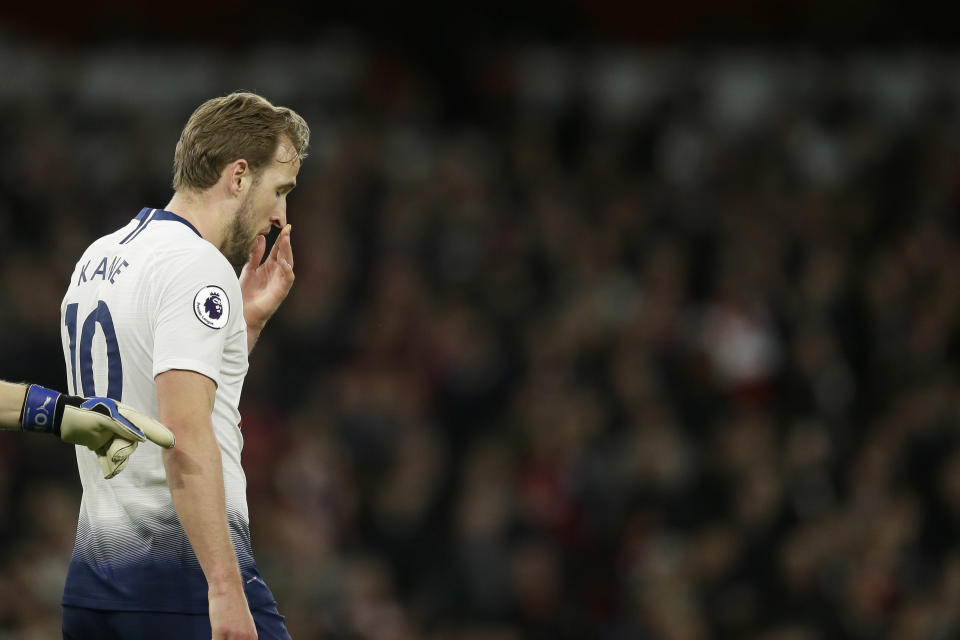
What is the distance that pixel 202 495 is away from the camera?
10.5 feet

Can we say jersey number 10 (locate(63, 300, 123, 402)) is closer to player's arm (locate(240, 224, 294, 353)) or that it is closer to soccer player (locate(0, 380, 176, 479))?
soccer player (locate(0, 380, 176, 479))

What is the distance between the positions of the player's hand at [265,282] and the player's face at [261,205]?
0.41 meters

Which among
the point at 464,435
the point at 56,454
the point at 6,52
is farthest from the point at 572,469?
the point at 6,52

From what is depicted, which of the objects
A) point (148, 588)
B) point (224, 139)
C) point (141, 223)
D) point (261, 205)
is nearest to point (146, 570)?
point (148, 588)

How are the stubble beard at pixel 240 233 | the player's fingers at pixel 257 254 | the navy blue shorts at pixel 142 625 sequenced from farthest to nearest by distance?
the player's fingers at pixel 257 254 → the stubble beard at pixel 240 233 → the navy blue shorts at pixel 142 625

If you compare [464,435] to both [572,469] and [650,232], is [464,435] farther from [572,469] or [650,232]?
[650,232]

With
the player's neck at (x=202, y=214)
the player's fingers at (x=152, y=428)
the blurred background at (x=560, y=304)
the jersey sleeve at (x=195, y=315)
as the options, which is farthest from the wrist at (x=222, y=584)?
the blurred background at (x=560, y=304)

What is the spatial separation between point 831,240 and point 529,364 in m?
3.02

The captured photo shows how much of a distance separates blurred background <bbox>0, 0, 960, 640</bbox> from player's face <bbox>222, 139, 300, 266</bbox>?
161 inches

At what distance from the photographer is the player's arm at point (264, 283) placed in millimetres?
4125

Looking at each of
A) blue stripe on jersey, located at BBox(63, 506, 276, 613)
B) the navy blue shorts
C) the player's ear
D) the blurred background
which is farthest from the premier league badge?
the blurred background

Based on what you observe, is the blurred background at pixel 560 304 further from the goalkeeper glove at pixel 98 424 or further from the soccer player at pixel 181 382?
the goalkeeper glove at pixel 98 424

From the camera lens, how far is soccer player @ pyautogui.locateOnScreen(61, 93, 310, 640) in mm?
3193

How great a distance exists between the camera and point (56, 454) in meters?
8.44
